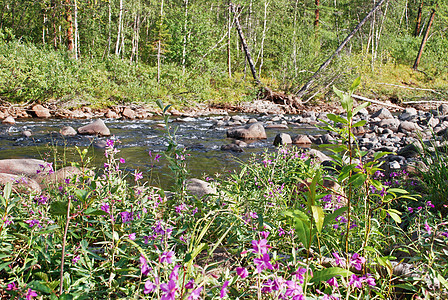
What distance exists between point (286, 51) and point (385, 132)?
15162mm

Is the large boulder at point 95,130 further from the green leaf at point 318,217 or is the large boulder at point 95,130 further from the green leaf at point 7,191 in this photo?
the green leaf at point 318,217

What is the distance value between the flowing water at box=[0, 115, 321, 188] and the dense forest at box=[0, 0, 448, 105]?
3.41m

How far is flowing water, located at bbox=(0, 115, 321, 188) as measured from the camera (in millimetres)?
6812

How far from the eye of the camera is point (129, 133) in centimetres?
1091

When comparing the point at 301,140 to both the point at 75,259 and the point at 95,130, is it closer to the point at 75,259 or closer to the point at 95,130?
the point at 95,130

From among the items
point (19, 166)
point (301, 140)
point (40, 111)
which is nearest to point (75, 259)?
point (19, 166)

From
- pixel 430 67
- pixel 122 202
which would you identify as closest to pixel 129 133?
pixel 122 202

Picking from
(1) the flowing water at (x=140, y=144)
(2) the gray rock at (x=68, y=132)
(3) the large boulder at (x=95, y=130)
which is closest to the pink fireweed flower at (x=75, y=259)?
(1) the flowing water at (x=140, y=144)

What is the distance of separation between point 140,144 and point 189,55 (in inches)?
682

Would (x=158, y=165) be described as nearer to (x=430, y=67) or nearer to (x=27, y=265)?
(x=27, y=265)

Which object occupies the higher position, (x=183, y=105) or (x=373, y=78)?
(x=373, y=78)

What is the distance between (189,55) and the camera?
2520 cm

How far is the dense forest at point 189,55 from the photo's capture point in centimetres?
1512

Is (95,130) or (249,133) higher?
(249,133)
